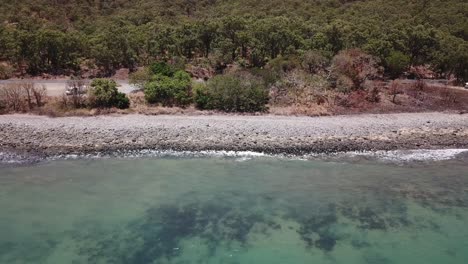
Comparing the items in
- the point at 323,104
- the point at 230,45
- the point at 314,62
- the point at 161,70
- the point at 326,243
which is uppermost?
the point at 230,45

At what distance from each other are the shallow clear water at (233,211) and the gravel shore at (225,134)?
1.45 m

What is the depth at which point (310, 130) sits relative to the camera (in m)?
25.4

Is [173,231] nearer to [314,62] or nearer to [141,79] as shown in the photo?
[141,79]

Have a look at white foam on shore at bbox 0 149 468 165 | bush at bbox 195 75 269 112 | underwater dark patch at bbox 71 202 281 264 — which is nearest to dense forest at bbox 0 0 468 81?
bush at bbox 195 75 269 112

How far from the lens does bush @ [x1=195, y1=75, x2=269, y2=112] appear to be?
93.1 ft

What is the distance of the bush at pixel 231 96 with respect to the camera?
28375mm

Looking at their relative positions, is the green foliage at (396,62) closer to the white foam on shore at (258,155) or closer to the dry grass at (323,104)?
the dry grass at (323,104)

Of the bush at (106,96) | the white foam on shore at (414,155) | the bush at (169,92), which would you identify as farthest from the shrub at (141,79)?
the white foam on shore at (414,155)

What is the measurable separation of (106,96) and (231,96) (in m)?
7.75

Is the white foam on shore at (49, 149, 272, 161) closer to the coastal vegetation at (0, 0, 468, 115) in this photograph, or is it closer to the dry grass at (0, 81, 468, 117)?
the dry grass at (0, 81, 468, 117)

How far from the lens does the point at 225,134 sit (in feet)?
81.9

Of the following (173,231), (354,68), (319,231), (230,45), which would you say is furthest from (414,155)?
(230,45)

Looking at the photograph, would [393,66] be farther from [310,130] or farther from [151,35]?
[151,35]

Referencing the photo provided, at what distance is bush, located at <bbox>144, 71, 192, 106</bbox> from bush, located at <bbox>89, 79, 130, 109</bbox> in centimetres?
161
